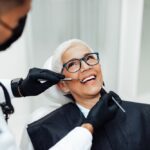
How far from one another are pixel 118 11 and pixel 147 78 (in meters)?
0.55

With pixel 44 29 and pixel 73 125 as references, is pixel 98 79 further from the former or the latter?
pixel 44 29

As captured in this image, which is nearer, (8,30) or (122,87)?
(8,30)

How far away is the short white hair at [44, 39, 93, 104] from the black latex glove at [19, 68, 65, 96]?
0.12 metres

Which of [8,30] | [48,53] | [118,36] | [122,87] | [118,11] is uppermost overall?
[8,30]

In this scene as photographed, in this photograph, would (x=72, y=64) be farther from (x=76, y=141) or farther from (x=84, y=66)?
(x=76, y=141)

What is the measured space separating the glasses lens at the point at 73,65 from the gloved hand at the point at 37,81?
70mm

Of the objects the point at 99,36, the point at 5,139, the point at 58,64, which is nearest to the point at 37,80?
the point at 58,64

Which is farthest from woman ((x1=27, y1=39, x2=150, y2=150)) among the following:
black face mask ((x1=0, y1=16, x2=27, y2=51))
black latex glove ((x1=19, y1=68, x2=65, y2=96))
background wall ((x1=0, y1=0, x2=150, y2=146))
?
black face mask ((x1=0, y1=16, x2=27, y2=51))

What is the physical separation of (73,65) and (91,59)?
0.10m

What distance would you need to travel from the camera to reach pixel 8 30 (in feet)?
2.19

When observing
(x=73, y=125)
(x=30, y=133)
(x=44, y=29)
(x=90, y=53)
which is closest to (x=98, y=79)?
(x=90, y=53)

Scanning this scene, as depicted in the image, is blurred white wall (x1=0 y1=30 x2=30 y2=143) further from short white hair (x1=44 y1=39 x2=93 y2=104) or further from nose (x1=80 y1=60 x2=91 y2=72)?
nose (x1=80 y1=60 x2=91 y2=72)

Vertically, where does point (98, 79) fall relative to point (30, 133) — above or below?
above

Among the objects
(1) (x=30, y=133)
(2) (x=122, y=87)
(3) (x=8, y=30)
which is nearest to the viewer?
(3) (x=8, y=30)
